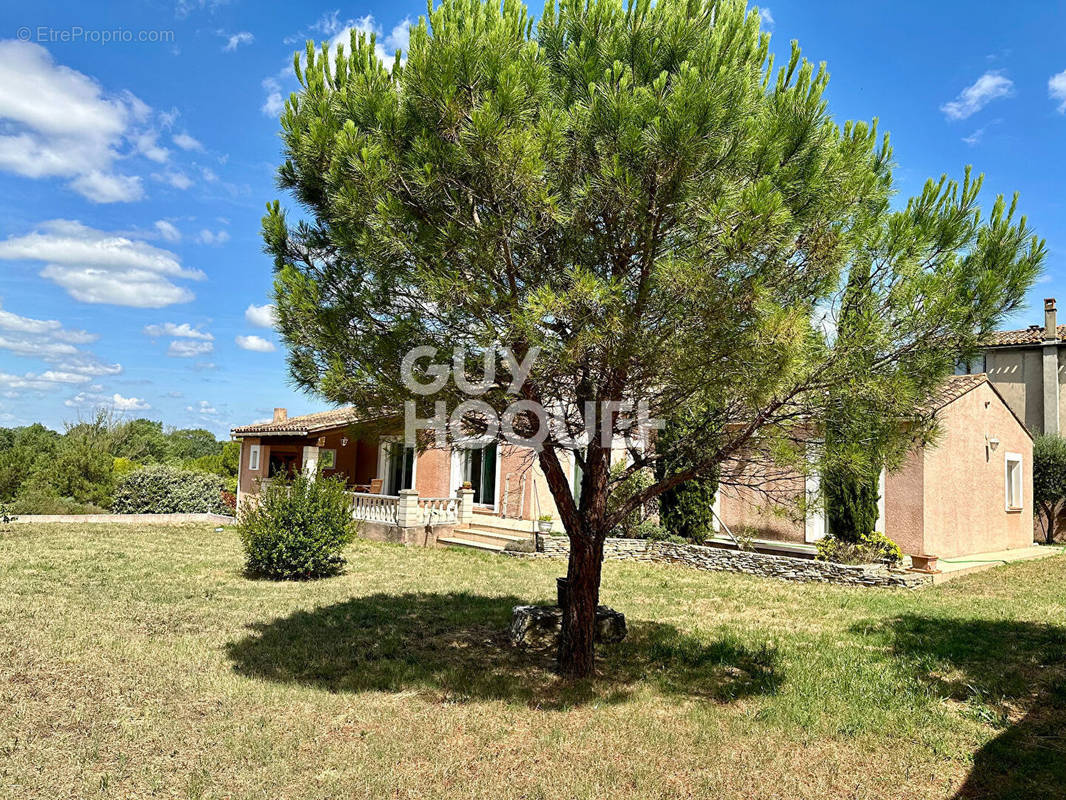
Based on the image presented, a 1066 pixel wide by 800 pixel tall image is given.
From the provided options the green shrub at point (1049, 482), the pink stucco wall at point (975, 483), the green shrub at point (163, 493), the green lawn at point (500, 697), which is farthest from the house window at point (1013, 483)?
the green shrub at point (163, 493)

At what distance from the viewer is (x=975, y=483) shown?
16031 mm

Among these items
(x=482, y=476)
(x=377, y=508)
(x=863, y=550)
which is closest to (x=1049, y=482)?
(x=863, y=550)

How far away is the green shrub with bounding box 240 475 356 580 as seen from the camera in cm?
1211

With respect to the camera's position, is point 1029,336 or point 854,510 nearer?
point 854,510

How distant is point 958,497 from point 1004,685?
32.7 feet

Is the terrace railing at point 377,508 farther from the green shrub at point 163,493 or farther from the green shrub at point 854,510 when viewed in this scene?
the green shrub at point 854,510

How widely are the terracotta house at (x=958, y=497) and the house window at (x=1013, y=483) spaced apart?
29 millimetres

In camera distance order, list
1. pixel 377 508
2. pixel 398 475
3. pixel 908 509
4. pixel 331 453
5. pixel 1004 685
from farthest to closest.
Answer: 1. pixel 331 453
2. pixel 398 475
3. pixel 377 508
4. pixel 908 509
5. pixel 1004 685

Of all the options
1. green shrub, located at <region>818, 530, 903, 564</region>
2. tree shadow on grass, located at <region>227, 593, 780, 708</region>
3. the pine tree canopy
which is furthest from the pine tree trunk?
green shrub, located at <region>818, 530, 903, 564</region>

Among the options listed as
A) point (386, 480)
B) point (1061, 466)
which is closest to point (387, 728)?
point (386, 480)

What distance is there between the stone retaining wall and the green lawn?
3.66 ft

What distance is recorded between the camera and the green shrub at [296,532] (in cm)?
1211

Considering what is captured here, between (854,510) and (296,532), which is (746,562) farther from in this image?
(296,532)

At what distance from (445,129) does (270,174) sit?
230 cm
